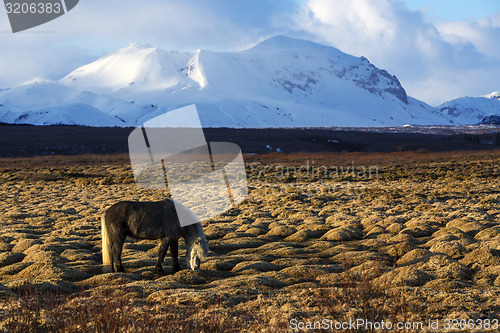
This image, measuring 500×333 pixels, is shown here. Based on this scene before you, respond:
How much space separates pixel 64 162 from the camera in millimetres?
47875

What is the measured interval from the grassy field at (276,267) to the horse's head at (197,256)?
271mm

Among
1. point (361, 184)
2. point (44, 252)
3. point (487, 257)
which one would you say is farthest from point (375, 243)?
point (361, 184)

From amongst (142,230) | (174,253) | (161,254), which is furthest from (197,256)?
(142,230)

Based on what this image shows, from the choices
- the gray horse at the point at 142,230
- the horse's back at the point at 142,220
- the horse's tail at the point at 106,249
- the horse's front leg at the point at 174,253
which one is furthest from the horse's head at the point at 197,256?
the horse's tail at the point at 106,249

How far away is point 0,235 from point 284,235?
8.37 m

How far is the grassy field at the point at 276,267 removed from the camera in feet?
18.9

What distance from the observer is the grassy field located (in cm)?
577

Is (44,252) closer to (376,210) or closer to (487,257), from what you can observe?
(487,257)

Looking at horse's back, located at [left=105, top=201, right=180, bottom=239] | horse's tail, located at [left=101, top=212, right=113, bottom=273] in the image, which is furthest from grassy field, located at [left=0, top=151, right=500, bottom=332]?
horse's back, located at [left=105, top=201, right=180, bottom=239]

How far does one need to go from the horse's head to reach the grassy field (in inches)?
10.7

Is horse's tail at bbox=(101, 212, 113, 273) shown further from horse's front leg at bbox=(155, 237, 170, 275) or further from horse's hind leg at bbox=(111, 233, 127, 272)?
horse's front leg at bbox=(155, 237, 170, 275)

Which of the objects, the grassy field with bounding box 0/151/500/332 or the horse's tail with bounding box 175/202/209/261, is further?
the horse's tail with bounding box 175/202/209/261

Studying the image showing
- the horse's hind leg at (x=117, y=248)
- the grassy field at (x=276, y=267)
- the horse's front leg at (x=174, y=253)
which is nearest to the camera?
the grassy field at (x=276, y=267)

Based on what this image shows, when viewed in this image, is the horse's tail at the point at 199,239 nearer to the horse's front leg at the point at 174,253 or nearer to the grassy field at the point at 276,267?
the horse's front leg at the point at 174,253
